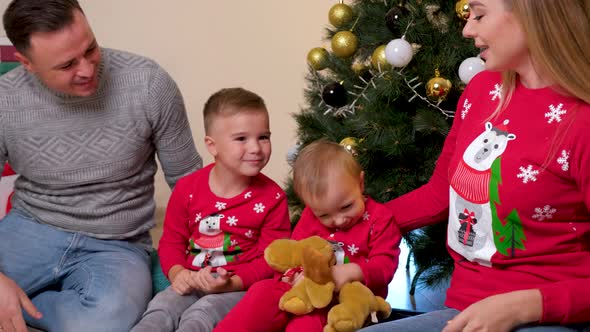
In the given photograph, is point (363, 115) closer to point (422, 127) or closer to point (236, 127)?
point (422, 127)

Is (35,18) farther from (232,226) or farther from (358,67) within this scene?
(358,67)

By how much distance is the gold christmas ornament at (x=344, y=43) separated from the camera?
2299 millimetres

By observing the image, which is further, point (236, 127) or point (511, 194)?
point (236, 127)

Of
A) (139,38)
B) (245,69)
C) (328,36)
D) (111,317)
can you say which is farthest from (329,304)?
(139,38)

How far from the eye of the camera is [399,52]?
2.04 m

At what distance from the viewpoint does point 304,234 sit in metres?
1.63

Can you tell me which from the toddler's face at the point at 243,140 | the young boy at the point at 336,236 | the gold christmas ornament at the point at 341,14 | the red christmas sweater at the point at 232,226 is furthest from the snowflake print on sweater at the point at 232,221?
the gold christmas ornament at the point at 341,14

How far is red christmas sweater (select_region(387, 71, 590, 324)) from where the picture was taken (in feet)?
4.03

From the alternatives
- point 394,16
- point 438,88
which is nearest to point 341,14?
point 394,16

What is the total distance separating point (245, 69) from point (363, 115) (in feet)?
4.22

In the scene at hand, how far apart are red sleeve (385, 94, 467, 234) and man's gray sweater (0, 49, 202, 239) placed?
71 cm

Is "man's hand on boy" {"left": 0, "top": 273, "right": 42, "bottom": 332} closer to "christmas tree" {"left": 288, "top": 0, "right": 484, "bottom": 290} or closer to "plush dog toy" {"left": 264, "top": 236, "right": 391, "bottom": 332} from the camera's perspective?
"plush dog toy" {"left": 264, "top": 236, "right": 391, "bottom": 332}

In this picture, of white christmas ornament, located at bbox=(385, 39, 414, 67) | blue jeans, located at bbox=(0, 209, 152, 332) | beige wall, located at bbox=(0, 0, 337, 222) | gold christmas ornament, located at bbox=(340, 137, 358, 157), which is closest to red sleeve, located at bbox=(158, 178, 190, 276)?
blue jeans, located at bbox=(0, 209, 152, 332)

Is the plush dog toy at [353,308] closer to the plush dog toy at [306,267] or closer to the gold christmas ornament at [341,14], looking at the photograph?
the plush dog toy at [306,267]
